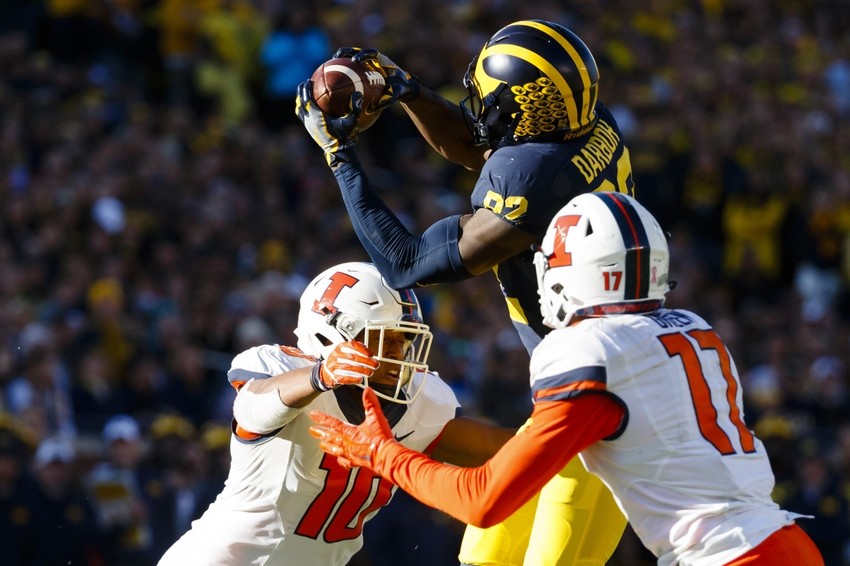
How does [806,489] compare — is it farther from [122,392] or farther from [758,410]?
[122,392]

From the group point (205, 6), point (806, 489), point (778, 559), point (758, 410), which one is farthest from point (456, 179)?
point (778, 559)

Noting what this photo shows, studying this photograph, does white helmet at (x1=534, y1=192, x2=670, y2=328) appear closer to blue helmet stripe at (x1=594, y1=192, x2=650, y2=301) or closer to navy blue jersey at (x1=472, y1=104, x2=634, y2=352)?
blue helmet stripe at (x1=594, y1=192, x2=650, y2=301)

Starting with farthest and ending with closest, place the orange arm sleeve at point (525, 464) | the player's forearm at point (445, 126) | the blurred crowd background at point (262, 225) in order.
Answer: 1. the blurred crowd background at point (262, 225)
2. the player's forearm at point (445, 126)
3. the orange arm sleeve at point (525, 464)

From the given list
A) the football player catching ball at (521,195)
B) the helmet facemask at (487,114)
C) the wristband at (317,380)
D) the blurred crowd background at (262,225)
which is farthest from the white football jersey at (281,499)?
the blurred crowd background at (262,225)

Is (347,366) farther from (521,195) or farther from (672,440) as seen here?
(672,440)

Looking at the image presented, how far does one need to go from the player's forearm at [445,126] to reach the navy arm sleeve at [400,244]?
749mm

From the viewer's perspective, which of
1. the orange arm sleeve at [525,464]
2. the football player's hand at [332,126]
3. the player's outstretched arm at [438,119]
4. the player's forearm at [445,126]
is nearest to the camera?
the orange arm sleeve at [525,464]

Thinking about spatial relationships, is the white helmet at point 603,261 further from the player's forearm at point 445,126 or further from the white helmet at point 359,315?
the player's forearm at point 445,126

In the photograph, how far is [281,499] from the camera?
4477 mm

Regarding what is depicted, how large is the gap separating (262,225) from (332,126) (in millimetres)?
6160

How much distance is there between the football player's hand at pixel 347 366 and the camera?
395 cm

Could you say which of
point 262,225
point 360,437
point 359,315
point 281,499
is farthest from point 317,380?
point 262,225

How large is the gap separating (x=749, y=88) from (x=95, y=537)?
894cm

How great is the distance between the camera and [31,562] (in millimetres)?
7770
